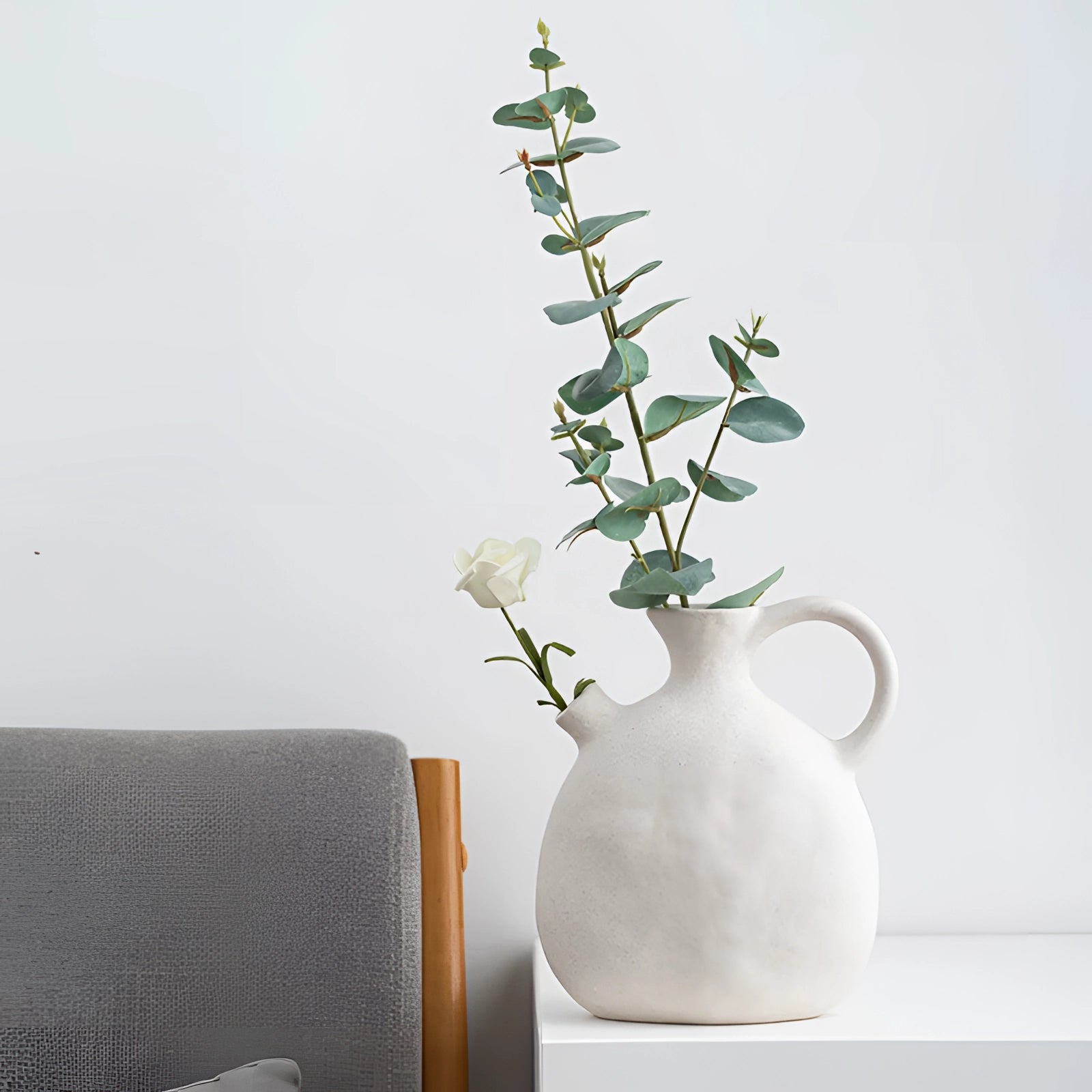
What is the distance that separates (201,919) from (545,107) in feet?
2.32

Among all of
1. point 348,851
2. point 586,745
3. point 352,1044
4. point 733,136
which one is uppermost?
point 733,136

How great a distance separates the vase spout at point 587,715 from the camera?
79cm

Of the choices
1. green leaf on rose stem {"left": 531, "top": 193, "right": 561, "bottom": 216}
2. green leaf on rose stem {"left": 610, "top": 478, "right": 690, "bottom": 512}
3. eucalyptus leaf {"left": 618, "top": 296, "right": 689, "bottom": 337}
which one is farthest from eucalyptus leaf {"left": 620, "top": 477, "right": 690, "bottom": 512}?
green leaf on rose stem {"left": 531, "top": 193, "right": 561, "bottom": 216}

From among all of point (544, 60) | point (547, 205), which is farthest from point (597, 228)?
point (544, 60)

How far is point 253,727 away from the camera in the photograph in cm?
112

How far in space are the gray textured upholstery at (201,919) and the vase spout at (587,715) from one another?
0.22 meters

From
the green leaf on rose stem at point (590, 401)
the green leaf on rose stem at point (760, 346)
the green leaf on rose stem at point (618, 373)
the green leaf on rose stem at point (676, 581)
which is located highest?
the green leaf on rose stem at point (760, 346)

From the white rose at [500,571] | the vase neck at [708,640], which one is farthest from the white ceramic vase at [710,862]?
the white rose at [500,571]

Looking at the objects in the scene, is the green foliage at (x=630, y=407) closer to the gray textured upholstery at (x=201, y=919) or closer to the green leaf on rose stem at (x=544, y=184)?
the green leaf on rose stem at (x=544, y=184)

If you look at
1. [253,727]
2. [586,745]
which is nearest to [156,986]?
[253,727]

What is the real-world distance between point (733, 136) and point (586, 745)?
→ 74 centimetres

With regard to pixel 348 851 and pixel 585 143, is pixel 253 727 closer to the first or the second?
pixel 348 851

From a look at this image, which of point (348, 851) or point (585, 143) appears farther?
point (348, 851)

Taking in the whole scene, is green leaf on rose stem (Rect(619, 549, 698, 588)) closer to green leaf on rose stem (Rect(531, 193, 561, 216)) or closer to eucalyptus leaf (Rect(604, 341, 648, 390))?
eucalyptus leaf (Rect(604, 341, 648, 390))
